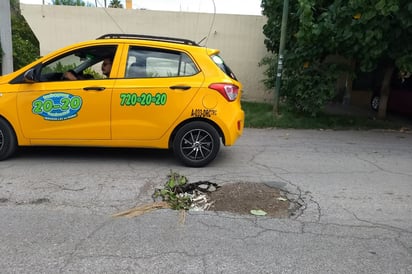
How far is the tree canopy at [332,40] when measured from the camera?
7761mm

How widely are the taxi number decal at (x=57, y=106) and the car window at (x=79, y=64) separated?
1.05 ft

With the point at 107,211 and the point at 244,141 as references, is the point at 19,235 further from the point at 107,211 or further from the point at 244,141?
the point at 244,141

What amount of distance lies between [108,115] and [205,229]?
2.61 meters

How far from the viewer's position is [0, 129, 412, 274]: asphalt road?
3.25 meters

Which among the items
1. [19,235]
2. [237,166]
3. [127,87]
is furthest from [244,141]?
[19,235]

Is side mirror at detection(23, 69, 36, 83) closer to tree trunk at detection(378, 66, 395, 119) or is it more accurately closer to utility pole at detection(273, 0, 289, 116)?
utility pole at detection(273, 0, 289, 116)

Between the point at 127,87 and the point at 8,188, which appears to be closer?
the point at 8,188

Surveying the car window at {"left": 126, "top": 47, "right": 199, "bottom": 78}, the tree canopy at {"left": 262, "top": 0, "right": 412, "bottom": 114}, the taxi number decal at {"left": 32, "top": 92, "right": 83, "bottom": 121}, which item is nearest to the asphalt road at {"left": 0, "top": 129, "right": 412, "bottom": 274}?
the taxi number decal at {"left": 32, "top": 92, "right": 83, "bottom": 121}

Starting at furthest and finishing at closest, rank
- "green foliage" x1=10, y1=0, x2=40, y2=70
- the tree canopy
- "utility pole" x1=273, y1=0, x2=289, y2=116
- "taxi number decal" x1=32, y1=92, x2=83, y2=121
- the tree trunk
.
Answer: "green foliage" x1=10, y1=0, x2=40, y2=70 → the tree trunk → "utility pole" x1=273, y1=0, x2=289, y2=116 → the tree canopy → "taxi number decal" x1=32, y1=92, x2=83, y2=121

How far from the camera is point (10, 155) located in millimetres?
5844

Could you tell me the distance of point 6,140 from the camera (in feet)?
18.8

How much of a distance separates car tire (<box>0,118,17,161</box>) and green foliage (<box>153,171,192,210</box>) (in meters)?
2.40

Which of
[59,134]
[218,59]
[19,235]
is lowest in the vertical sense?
[19,235]

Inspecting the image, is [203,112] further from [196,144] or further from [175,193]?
[175,193]
